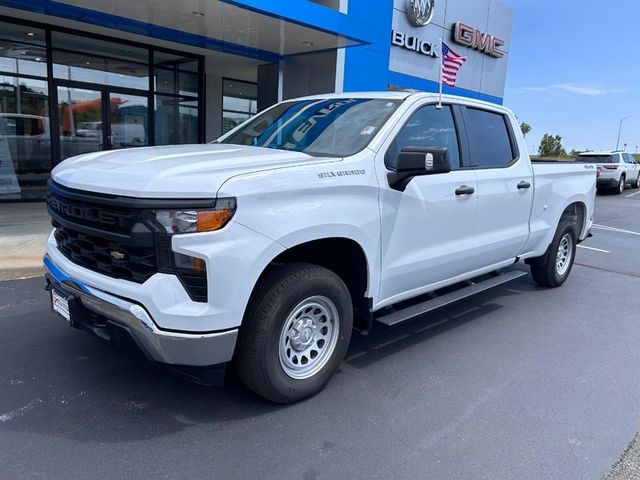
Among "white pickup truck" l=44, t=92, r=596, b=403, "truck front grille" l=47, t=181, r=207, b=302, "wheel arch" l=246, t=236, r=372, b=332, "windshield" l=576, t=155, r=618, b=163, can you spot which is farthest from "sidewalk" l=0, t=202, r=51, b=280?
"windshield" l=576, t=155, r=618, b=163

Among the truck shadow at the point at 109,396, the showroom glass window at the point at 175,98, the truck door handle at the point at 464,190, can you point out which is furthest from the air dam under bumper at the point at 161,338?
the showroom glass window at the point at 175,98

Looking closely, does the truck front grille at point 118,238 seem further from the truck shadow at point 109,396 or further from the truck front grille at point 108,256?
the truck shadow at point 109,396

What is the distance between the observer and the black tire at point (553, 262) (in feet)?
20.2

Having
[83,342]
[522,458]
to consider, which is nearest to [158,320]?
[83,342]

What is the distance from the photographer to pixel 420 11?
660 inches

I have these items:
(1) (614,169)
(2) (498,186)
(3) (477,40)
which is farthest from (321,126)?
(1) (614,169)

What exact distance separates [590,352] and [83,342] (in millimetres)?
4292

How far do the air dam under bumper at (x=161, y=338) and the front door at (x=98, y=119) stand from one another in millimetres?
9906

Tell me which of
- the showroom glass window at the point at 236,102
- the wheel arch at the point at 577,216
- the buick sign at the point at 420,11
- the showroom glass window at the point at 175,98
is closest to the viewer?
the wheel arch at the point at 577,216

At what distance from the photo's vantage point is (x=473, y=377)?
393 cm

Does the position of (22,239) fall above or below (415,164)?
below

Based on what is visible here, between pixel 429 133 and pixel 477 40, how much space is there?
58.0ft

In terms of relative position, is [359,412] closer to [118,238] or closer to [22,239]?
[118,238]

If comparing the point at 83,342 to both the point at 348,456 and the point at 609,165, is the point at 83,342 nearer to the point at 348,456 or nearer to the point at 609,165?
the point at 348,456
